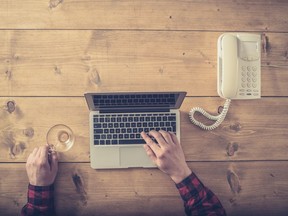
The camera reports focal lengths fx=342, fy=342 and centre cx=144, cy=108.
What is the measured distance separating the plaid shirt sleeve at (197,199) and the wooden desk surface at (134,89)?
6 cm

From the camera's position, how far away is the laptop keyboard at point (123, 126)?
41.1 inches

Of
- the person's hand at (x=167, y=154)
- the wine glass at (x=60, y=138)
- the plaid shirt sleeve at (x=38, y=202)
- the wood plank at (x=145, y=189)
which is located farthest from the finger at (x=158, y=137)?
the plaid shirt sleeve at (x=38, y=202)

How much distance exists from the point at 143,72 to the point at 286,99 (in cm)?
48

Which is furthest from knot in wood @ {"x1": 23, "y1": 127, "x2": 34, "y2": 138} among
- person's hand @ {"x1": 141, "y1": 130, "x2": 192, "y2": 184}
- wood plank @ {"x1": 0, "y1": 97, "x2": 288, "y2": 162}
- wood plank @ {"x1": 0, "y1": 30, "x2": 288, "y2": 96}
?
person's hand @ {"x1": 141, "y1": 130, "x2": 192, "y2": 184}

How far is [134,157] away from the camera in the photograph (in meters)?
1.07

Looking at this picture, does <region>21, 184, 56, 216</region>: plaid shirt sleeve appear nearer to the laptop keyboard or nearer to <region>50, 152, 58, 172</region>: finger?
<region>50, 152, 58, 172</region>: finger

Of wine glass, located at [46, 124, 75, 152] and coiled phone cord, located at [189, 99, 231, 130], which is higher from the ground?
coiled phone cord, located at [189, 99, 231, 130]

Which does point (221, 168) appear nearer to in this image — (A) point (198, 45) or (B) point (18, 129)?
(A) point (198, 45)

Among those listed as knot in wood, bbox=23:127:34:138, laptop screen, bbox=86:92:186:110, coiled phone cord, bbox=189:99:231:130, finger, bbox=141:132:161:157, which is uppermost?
laptop screen, bbox=86:92:186:110

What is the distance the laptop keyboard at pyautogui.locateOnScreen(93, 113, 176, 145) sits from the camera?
1.04 m

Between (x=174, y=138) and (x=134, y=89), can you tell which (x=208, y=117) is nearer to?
(x=174, y=138)

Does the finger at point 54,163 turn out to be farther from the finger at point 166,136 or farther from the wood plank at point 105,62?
the finger at point 166,136

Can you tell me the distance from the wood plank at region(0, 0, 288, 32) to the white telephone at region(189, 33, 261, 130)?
9 cm

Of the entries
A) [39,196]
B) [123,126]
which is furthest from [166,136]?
[39,196]
